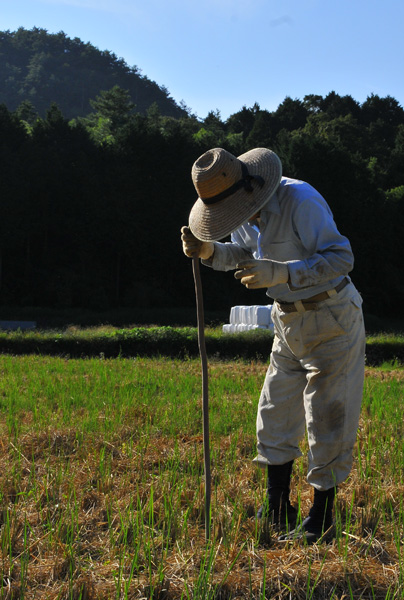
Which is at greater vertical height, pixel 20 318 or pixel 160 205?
pixel 160 205

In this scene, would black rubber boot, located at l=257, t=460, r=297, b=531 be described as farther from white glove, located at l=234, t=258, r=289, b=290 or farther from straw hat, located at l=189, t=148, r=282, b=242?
straw hat, located at l=189, t=148, r=282, b=242

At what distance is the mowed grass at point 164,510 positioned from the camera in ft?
7.36

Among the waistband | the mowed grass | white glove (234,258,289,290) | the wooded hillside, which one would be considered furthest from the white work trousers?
the wooded hillside

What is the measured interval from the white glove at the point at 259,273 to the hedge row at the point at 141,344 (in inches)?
399

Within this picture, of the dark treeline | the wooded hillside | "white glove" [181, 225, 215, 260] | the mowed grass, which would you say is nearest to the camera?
the mowed grass

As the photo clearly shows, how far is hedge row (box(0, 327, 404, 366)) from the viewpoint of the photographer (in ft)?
42.0

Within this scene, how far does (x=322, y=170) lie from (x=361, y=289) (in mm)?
6806

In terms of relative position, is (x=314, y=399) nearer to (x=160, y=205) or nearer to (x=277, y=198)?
(x=277, y=198)

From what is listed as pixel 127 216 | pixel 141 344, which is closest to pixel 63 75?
pixel 127 216

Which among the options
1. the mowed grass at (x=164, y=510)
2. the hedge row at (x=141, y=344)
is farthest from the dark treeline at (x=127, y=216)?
the mowed grass at (x=164, y=510)

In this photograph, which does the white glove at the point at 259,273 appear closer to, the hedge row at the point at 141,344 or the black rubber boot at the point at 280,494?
the black rubber boot at the point at 280,494

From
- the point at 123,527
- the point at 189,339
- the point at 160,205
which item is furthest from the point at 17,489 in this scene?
the point at 160,205

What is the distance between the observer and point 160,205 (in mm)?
33781

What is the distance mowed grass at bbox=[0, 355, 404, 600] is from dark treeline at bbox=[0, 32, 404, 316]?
24.4 meters
